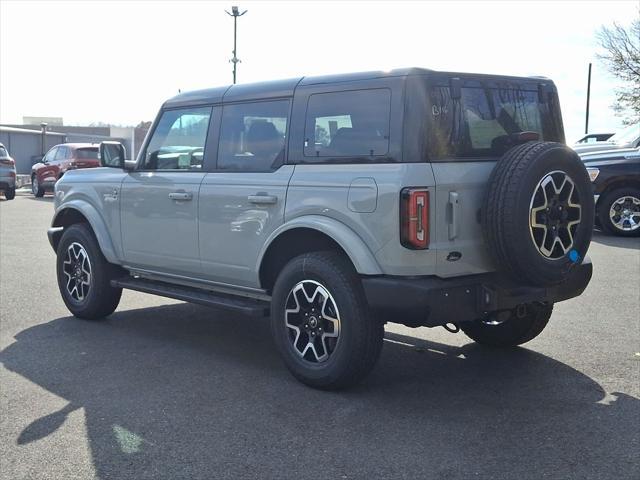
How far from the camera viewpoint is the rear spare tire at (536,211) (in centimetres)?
454

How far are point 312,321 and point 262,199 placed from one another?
0.91 metres

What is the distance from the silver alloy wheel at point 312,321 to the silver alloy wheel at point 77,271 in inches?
105

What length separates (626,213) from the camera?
43.2ft

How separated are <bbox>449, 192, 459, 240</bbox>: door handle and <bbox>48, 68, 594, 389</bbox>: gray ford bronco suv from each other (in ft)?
0.04

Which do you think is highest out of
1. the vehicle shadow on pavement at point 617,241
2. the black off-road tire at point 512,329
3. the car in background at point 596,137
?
the car in background at point 596,137

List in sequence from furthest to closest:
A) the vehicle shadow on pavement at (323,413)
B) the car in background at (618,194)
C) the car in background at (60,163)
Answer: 1. the car in background at (60,163)
2. the car in background at (618,194)
3. the vehicle shadow on pavement at (323,413)

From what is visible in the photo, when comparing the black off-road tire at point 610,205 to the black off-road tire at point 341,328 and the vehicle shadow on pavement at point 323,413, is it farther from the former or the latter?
the black off-road tire at point 341,328

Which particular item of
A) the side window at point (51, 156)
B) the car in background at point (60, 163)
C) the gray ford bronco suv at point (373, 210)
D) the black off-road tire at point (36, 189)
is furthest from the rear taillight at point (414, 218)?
the black off-road tire at point (36, 189)

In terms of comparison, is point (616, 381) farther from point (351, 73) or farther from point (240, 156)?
point (240, 156)

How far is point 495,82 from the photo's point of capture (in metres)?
5.18

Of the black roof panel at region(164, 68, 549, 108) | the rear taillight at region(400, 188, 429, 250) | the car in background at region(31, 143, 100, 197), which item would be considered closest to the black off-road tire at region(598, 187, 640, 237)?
the black roof panel at region(164, 68, 549, 108)

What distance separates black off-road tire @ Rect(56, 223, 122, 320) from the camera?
6.94 meters

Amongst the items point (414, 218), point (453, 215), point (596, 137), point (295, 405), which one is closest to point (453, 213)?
point (453, 215)

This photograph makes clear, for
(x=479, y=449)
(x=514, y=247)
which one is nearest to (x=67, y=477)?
(x=479, y=449)
